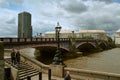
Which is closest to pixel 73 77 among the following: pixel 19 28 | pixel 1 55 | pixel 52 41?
pixel 1 55

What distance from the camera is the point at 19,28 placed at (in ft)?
161

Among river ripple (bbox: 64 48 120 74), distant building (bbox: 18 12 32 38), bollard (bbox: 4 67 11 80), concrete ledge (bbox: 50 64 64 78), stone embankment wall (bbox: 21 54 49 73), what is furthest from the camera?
distant building (bbox: 18 12 32 38)

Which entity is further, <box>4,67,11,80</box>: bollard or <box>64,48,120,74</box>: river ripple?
<box>64,48,120,74</box>: river ripple

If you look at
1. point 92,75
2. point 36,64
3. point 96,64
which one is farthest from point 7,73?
point 96,64

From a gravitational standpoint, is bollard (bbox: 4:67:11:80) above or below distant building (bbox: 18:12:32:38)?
below

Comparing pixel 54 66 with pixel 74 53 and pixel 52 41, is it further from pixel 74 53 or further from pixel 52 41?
pixel 74 53

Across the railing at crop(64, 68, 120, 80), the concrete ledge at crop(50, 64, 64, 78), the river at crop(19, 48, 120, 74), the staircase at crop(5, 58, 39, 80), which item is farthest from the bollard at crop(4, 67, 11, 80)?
the river at crop(19, 48, 120, 74)

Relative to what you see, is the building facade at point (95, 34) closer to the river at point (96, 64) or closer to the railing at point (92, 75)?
the river at point (96, 64)

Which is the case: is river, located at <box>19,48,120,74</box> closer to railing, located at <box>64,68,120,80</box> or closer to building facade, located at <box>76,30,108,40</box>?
railing, located at <box>64,68,120,80</box>

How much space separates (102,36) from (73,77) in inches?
6054

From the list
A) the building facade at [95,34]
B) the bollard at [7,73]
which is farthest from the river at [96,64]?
the building facade at [95,34]

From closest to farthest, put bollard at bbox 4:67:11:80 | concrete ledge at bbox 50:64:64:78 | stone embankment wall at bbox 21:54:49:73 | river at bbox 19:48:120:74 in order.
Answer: bollard at bbox 4:67:11:80 → concrete ledge at bbox 50:64:64:78 → stone embankment wall at bbox 21:54:49:73 → river at bbox 19:48:120:74

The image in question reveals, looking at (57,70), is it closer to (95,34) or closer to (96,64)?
(96,64)

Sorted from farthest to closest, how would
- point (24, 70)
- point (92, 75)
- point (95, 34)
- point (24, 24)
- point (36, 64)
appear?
point (95, 34), point (24, 24), point (36, 64), point (24, 70), point (92, 75)
